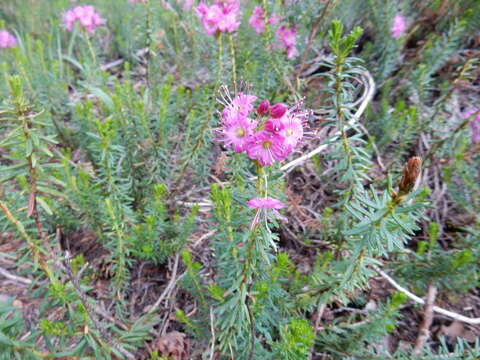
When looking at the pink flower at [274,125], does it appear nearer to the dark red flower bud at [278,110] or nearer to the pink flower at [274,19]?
the dark red flower bud at [278,110]

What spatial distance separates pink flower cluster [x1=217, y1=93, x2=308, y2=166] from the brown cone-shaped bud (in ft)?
1.82

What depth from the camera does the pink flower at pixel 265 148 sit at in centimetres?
169

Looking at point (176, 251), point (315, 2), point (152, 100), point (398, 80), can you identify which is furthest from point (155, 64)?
point (398, 80)

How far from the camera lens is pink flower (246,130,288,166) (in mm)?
1694

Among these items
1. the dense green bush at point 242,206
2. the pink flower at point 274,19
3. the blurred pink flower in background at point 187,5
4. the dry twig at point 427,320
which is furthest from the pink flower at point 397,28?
the dry twig at point 427,320

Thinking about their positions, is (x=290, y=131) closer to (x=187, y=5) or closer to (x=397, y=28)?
(x=397, y=28)

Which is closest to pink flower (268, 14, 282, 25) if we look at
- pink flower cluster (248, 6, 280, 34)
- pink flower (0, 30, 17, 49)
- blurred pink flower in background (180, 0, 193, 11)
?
pink flower cluster (248, 6, 280, 34)

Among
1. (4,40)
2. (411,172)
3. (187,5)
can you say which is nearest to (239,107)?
(411,172)

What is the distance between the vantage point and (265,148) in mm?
1699

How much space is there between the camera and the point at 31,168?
1.93 meters

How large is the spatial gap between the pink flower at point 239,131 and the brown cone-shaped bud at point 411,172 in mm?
730

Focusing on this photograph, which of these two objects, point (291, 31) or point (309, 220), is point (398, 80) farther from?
point (309, 220)

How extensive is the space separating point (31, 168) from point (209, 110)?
1.48 metres

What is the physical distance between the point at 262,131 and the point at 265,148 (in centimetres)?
9
